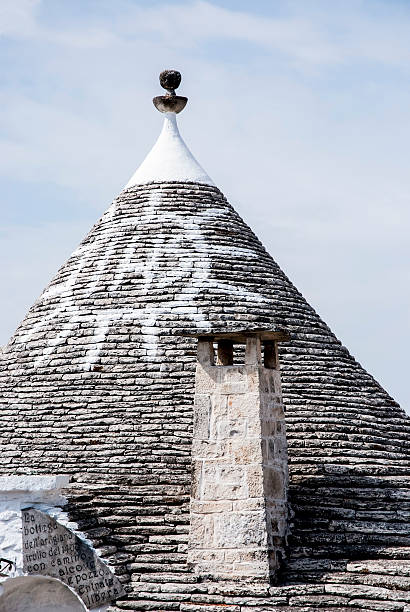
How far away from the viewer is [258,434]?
35.3 feet

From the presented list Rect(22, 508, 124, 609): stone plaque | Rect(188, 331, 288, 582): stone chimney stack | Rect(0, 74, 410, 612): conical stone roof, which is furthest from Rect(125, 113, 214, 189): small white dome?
Rect(22, 508, 124, 609): stone plaque

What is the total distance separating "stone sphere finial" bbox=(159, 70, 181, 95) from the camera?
15.1 metres

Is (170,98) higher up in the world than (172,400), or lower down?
higher up

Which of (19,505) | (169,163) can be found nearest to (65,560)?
(19,505)

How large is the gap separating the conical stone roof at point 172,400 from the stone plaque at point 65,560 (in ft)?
0.56

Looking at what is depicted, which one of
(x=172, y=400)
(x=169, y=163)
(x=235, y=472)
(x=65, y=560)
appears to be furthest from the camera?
(x=169, y=163)

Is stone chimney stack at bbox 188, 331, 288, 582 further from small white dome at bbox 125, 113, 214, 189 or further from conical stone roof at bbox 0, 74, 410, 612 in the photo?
small white dome at bbox 125, 113, 214, 189

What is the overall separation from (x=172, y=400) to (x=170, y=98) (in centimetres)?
438

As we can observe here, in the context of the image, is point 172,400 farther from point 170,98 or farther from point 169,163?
point 170,98

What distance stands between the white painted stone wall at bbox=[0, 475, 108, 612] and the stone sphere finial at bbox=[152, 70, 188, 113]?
5.67 metres

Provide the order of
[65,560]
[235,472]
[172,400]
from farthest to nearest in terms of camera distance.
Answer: [172,400] → [65,560] → [235,472]

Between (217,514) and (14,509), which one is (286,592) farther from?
(14,509)

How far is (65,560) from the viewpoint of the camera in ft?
35.9

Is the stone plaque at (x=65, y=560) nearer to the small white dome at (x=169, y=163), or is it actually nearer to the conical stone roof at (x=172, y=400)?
the conical stone roof at (x=172, y=400)
